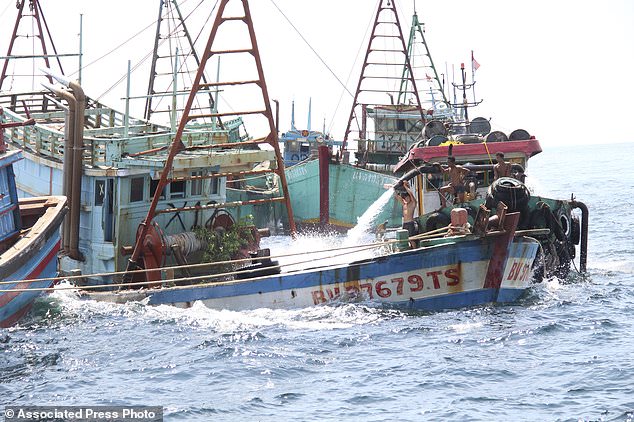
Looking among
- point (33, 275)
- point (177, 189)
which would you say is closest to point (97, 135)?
point (177, 189)

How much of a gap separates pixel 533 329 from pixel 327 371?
4.67 metres

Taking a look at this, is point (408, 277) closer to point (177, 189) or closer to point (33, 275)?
point (177, 189)

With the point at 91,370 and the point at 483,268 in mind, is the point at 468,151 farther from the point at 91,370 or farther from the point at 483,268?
the point at 91,370

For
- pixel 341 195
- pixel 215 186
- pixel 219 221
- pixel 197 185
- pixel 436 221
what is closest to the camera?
pixel 436 221

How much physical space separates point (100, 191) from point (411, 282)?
8151 mm

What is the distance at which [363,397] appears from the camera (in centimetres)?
1681

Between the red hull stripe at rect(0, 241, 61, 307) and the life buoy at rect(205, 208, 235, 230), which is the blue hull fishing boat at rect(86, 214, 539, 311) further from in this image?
the life buoy at rect(205, 208, 235, 230)

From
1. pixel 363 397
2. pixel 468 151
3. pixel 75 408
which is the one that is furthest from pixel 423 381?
pixel 468 151

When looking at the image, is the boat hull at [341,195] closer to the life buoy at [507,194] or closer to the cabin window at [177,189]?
the cabin window at [177,189]

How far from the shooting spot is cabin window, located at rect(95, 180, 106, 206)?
25.7m

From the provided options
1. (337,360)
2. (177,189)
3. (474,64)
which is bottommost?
(337,360)

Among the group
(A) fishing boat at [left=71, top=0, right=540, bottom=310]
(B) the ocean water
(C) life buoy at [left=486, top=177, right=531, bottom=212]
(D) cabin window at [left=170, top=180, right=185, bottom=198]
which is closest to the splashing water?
(D) cabin window at [left=170, top=180, right=185, bottom=198]

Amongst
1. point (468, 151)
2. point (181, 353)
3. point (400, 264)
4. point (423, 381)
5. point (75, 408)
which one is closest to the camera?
point (75, 408)

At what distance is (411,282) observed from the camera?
2209cm
